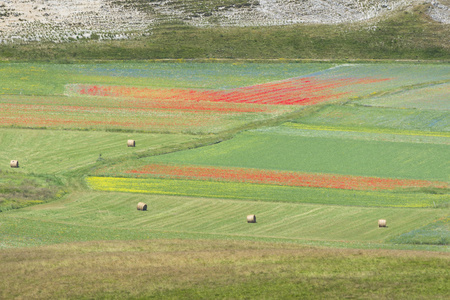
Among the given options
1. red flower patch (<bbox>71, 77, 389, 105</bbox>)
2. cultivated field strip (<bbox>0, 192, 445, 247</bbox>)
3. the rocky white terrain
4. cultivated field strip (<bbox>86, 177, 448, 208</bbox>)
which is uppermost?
the rocky white terrain

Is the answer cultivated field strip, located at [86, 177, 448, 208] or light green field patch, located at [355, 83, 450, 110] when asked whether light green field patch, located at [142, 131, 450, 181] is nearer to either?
cultivated field strip, located at [86, 177, 448, 208]

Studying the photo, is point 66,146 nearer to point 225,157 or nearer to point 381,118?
point 225,157

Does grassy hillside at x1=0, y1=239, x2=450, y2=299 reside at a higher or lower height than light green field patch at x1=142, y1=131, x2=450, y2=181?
higher

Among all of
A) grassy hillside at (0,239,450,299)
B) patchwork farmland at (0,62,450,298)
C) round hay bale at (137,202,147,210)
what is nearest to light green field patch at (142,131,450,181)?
patchwork farmland at (0,62,450,298)

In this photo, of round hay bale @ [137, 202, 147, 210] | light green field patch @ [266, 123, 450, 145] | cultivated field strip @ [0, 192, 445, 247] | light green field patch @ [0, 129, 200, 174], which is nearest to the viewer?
cultivated field strip @ [0, 192, 445, 247]

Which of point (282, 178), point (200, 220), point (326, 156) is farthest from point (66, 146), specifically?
point (200, 220)

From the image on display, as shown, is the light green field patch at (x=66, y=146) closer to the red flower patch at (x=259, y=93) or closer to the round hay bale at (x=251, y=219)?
the red flower patch at (x=259, y=93)

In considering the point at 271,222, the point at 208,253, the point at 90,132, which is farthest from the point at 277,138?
the point at 208,253
